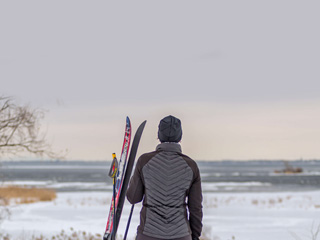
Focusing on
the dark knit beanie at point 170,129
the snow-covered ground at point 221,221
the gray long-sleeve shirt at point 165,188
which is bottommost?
the snow-covered ground at point 221,221

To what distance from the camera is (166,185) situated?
13.8ft

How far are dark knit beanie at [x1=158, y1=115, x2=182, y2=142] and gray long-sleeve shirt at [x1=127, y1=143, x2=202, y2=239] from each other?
0.18ft

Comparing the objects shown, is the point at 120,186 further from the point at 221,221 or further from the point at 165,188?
the point at 221,221

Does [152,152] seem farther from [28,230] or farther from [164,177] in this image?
[28,230]

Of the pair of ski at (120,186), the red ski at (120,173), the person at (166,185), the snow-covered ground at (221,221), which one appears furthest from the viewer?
the snow-covered ground at (221,221)

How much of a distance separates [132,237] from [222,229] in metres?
2.94

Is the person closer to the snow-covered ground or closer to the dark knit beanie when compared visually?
the dark knit beanie

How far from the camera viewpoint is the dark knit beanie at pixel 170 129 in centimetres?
424

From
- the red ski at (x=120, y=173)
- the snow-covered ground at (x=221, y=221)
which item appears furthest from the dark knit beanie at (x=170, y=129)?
the snow-covered ground at (x=221, y=221)

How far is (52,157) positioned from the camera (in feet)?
43.2

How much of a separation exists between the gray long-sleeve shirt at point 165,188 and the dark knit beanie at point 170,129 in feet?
0.18

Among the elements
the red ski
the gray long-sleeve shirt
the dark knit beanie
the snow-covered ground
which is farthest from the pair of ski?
the snow-covered ground

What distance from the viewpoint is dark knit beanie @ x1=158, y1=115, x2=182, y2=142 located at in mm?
4238

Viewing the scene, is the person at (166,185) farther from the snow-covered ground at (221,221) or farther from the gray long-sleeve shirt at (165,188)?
the snow-covered ground at (221,221)
